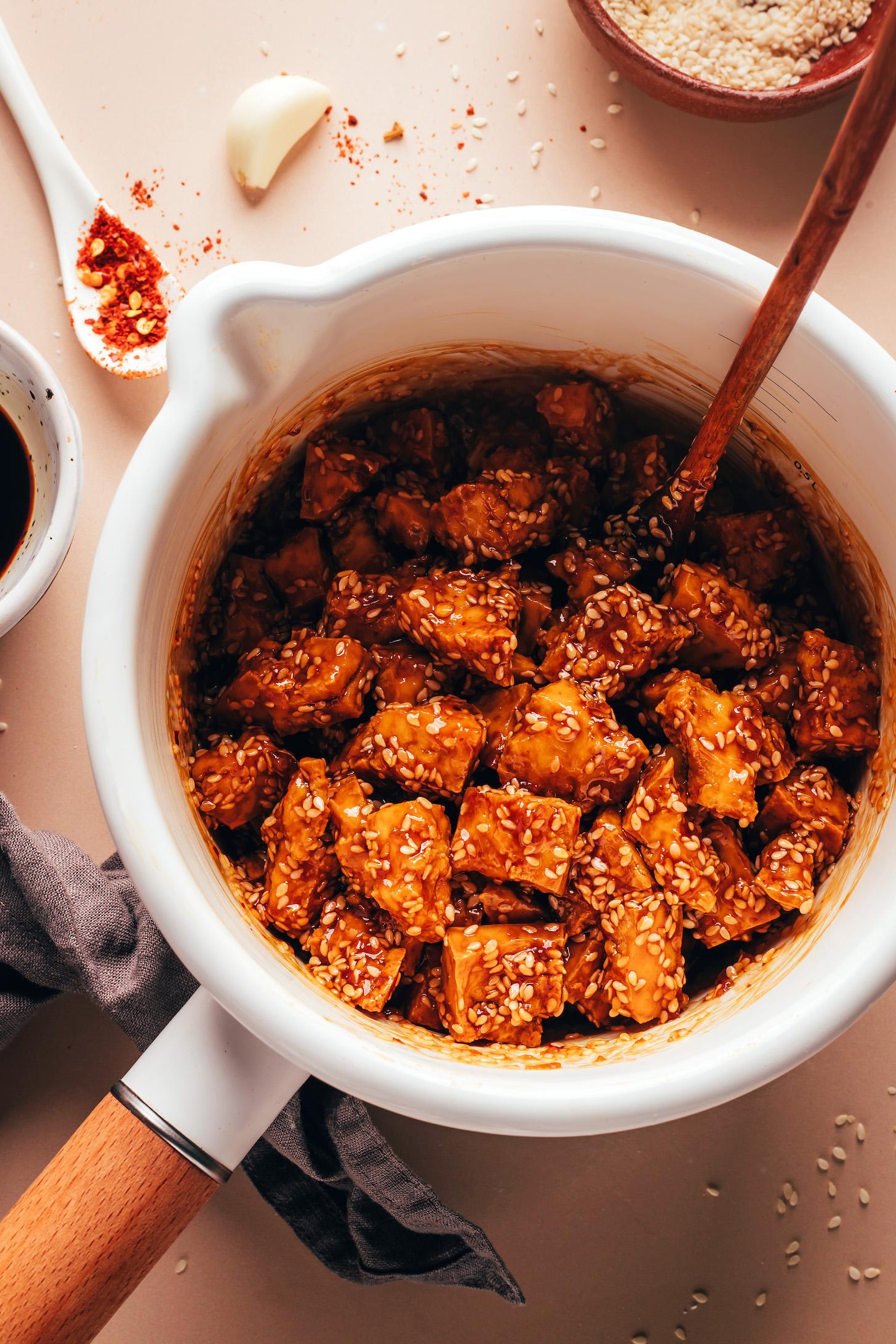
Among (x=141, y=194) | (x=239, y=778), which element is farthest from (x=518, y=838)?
(x=141, y=194)

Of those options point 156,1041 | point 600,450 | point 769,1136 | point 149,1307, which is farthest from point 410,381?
point 149,1307

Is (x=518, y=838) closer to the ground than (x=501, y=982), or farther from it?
farther from it

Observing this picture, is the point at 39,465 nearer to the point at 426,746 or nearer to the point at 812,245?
the point at 426,746

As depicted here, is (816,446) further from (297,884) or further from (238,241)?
(238,241)

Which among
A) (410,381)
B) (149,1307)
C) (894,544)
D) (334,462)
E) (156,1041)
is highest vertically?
(894,544)

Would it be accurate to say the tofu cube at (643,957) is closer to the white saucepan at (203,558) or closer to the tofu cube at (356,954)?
the white saucepan at (203,558)

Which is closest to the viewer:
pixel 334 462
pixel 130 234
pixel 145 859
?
pixel 145 859

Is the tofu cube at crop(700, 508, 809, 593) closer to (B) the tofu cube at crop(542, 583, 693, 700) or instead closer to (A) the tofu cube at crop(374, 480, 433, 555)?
(B) the tofu cube at crop(542, 583, 693, 700)
